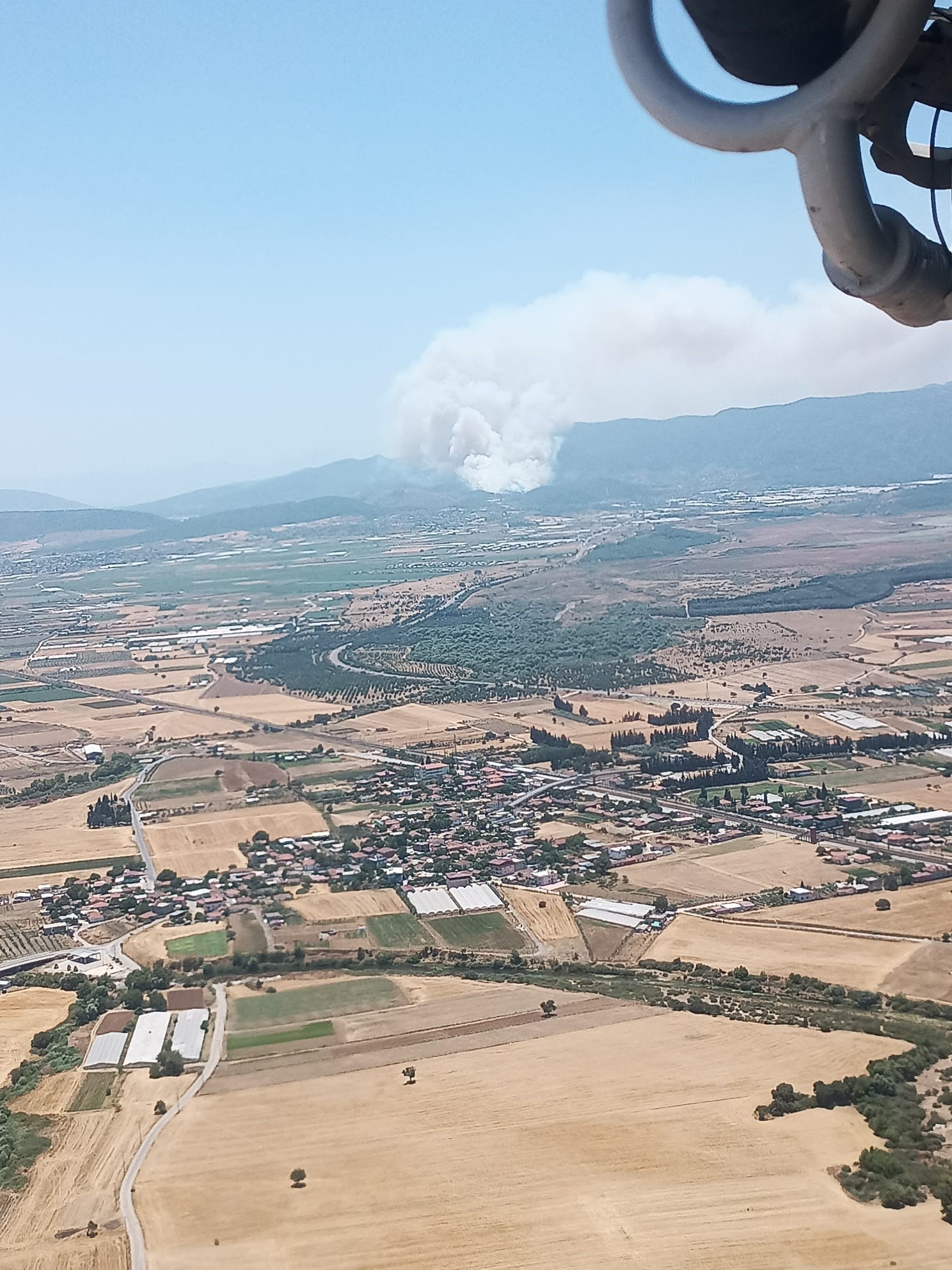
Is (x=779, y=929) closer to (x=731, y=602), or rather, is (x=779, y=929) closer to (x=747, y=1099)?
(x=747, y=1099)

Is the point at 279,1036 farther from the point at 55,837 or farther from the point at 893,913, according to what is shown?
the point at 55,837

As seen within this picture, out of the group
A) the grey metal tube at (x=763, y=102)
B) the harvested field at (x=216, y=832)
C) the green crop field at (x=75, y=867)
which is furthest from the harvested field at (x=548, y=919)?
the grey metal tube at (x=763, y=102)

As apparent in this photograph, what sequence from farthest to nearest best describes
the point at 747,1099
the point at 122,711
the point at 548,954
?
the point at 122,711 → the point at 548,954 → the point at 747,1099

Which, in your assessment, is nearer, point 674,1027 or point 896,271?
point 896,271

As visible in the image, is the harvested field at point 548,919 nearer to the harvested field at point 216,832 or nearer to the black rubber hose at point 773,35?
the harvested field at point 216,832

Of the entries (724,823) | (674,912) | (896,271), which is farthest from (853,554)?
(896,271)

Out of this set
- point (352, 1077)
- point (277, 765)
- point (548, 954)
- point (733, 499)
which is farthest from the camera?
point (733, 499)

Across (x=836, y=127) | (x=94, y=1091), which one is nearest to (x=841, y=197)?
(x=836, y=127)
